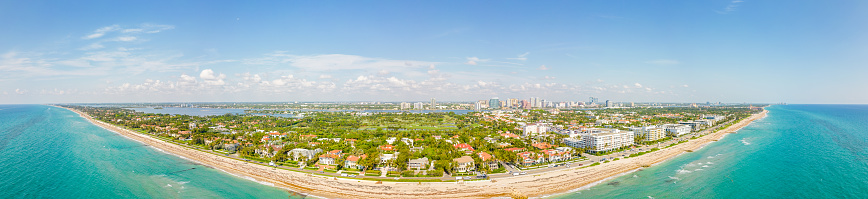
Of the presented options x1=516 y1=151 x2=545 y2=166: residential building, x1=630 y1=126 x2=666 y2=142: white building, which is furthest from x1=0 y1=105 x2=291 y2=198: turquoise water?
x1=630 y1=126 x2=666 y2=142: white building

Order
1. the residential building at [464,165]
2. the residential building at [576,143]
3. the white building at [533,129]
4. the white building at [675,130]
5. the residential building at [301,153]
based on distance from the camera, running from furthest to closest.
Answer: the white building at [533,129]
the white building at [675,130]
the residential building at [576,143]
the residential building at [301,153]
the residential building at [464,165]

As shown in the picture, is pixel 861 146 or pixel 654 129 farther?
pixel 654 129

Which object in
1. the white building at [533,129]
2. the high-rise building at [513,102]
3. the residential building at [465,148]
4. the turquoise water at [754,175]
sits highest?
the high-rise building at [513,102]

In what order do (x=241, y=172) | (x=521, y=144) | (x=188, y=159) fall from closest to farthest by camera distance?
1. (x=241, y=172)
2. (x=188, y=159)
3. (x=521, y=144)

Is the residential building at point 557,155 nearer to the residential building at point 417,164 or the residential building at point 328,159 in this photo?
the residential building at point 417,164

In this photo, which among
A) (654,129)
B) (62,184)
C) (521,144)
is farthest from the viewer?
(654,129)

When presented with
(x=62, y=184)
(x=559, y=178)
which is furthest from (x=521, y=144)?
(x=62, y=184)

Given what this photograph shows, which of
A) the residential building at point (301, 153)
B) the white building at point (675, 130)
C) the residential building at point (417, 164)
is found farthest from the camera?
the white building at point (675, 130)

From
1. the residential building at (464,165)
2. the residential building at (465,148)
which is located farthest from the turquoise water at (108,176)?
the residential building at (465,148)

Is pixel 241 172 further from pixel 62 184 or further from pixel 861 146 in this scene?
pixel 861 146
